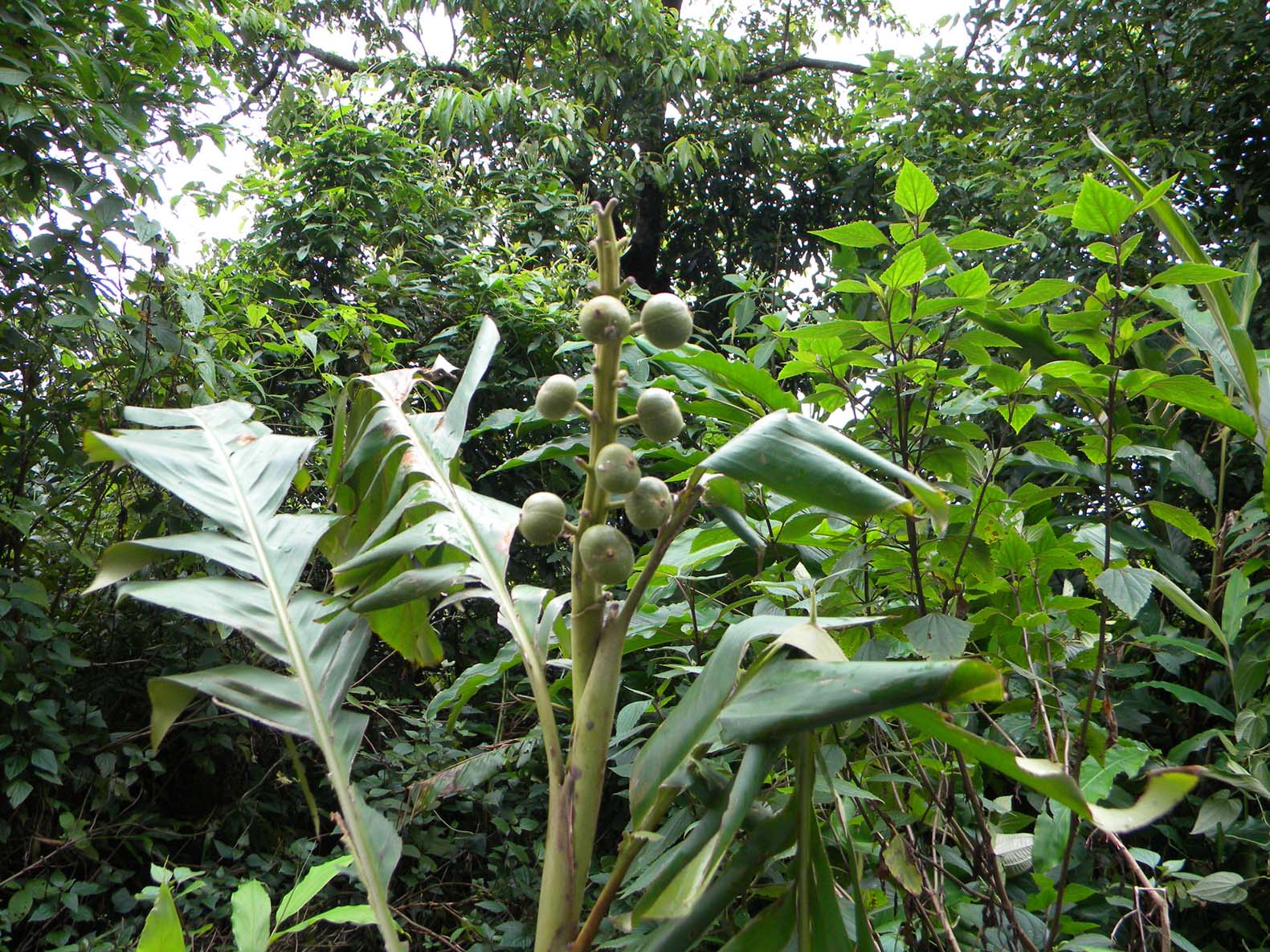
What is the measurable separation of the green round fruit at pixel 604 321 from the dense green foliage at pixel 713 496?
110mm

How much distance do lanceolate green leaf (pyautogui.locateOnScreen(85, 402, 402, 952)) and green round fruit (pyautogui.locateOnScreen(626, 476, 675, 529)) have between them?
28 cm

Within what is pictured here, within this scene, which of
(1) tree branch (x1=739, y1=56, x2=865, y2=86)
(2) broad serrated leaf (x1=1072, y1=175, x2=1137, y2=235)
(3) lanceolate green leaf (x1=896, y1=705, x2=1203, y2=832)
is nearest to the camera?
(3) lanceolate green leaf (x1=896, y1=705, x2=1203, y2=832)

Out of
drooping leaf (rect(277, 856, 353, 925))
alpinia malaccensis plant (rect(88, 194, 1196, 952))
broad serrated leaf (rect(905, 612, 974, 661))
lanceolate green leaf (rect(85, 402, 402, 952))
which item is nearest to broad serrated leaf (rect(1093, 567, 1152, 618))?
broad serrated leaf (rect(905, 612, 974, 661))

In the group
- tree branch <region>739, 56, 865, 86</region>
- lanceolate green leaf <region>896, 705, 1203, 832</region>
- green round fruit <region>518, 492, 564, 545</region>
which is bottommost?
lanceolate green leaf <region>896, 705, 1203, 832</region>

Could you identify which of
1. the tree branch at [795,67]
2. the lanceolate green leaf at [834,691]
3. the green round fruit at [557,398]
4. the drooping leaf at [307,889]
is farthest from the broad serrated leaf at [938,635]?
the tree branch at [795,67]

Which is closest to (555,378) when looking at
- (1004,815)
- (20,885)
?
(1004,815)

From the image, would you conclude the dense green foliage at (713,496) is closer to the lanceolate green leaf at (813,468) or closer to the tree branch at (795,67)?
the lanceolate green leaf at (813,468)

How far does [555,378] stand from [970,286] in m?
0.43

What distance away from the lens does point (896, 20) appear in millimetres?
6660

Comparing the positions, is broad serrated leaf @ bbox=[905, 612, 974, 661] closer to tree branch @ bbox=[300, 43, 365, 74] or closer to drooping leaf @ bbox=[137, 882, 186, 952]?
drooping leaf @ bbox=[137, 882, 186, 952]

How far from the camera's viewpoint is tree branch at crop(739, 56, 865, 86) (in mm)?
5574

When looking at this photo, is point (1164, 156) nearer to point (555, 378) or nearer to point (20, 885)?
point (555, 378)

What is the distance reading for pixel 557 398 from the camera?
60 centimetres

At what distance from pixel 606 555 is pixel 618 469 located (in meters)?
0.05
